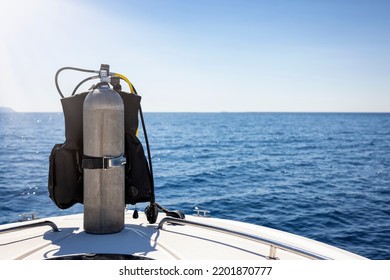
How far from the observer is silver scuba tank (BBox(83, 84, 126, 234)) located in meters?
2.18

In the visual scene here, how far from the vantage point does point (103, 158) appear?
2195 mm

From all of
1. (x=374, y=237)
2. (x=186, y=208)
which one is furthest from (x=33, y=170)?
(x=374, y=237)

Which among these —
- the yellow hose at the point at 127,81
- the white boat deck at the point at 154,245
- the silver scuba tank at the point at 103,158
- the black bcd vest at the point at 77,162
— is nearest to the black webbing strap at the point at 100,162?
the silver scuba tank at the point at 103,158

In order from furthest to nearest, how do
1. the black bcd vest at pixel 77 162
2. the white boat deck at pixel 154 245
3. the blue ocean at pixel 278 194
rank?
the blue ocean at pixel 278 194 → the black bcd vest at pixel 77 162 → the white boat deck at pixel 154 245

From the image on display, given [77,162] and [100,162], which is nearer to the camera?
[100,162]

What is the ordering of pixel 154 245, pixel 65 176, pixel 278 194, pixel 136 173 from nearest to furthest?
1. pixel 154 245
2. pixel 65 176
3. pixel 136 173
4. pixel 278 194

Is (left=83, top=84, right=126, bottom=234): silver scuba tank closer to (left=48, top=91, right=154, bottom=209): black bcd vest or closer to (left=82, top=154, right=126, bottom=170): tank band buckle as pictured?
(left=82, top=154, right=126, bottom=170): tank band buckle

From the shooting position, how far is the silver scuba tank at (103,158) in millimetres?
2180

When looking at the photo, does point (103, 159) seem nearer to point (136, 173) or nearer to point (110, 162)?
point (110, 162)

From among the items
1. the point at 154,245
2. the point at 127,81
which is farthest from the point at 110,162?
the point at 127,81

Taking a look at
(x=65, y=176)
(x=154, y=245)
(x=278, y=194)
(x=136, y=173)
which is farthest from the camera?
(x=278, y=194)

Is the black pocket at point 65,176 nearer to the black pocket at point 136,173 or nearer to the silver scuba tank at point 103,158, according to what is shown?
the silver scuba tank at point 103,158

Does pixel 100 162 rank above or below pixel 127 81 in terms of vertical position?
below

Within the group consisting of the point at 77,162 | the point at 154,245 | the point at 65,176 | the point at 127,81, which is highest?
the point at 127,81
